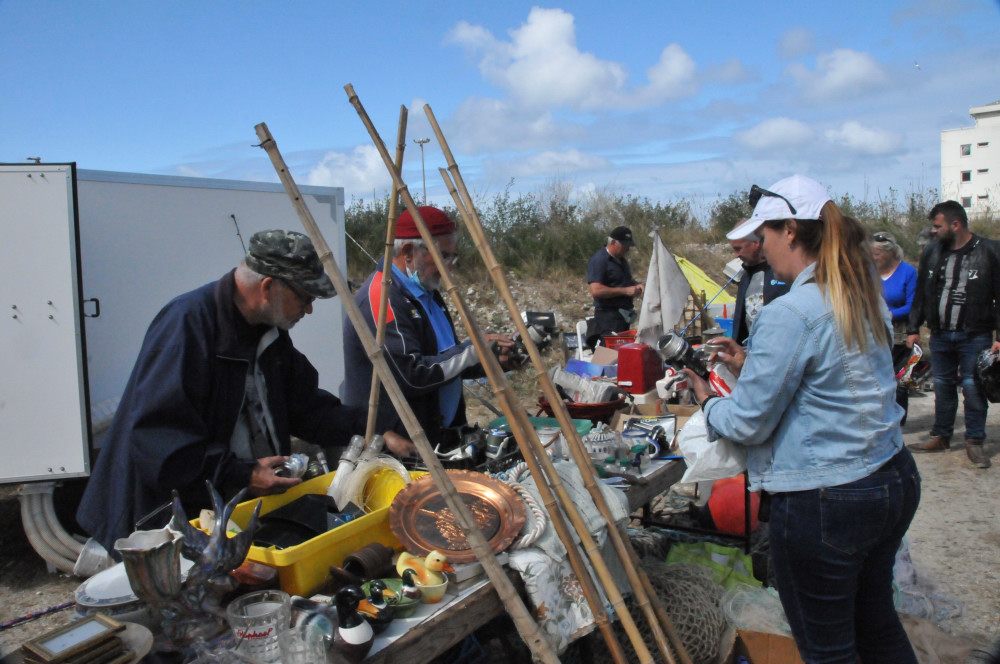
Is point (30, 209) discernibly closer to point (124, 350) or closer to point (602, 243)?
point (124, 350)

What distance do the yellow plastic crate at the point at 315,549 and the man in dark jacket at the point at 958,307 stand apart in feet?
Answer: 17.0

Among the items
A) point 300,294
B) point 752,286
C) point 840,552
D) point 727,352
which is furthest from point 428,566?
point 752,286

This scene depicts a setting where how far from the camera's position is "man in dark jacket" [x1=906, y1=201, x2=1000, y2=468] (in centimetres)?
547

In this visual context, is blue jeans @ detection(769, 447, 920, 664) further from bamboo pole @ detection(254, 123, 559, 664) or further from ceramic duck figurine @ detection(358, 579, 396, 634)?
ceramic duck figurine @ detection(358, 579, 396, 634)

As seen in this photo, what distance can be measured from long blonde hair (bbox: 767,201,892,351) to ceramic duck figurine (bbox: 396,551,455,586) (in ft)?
3.95

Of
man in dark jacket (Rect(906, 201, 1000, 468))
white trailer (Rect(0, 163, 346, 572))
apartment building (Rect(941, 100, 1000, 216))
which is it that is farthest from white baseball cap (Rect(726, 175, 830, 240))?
apartment building (Rect(941, 100, 1000, 216))

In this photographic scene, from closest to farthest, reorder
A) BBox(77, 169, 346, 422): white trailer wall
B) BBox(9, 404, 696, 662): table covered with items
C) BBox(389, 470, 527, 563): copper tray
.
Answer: BBox(9, 404, 696, 662): table covered with items < BBox(389, 470, 527, 563): copper tray < BBox(77, 169, 346, 422): white trailer wall

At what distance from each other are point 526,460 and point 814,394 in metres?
0.80

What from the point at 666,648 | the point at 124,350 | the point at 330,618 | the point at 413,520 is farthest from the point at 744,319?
the point at 124,350

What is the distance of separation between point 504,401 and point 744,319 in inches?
130

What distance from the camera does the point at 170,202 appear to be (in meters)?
5.18

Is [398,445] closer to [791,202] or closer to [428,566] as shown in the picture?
[428,566]

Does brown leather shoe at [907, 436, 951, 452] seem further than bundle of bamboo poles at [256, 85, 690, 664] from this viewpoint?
Yes

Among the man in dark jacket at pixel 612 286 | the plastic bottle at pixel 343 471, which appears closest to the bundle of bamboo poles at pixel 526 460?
the plastic bottle at pixel 343 471
